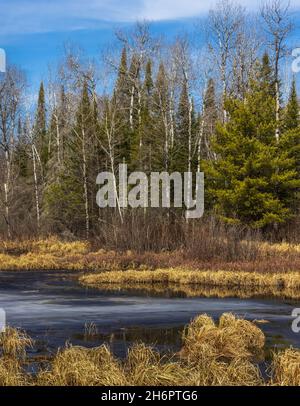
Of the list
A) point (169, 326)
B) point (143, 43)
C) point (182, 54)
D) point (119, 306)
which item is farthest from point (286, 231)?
point (143, 43)

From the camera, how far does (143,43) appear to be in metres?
43.6

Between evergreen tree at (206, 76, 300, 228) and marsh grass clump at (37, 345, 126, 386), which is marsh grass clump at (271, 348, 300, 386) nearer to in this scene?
marsh grass clump at (37, 345, 126, 386)

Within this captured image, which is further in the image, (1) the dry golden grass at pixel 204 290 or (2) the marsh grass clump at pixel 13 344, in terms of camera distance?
(1) the dry golden grass at pixel 204 290

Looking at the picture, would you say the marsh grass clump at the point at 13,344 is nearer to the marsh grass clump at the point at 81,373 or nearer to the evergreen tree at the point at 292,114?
the marsh grass clump at the point at 81,373

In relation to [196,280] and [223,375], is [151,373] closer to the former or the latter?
[223,375]

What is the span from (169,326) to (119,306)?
3105 millimetres

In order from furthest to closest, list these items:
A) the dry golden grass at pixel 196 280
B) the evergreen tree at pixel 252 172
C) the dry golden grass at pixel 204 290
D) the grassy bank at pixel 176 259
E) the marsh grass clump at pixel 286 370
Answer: the evergreen tree at pixel 252 172 < the grassy bank at pixel 176 259 < the dry golden grass at pixel 196 280 < the dry golden grass at pixel 204 290 < the marsh grass clump at pixel 286 370

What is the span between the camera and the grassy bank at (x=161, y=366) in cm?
812

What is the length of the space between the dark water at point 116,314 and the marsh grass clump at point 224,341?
38 centimetres

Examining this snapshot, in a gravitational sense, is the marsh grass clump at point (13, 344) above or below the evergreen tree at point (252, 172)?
below

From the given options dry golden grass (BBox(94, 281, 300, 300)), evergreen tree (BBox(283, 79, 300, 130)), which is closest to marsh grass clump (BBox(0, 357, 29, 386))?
dry golden grass (BBox(94, 281, 300, 300))

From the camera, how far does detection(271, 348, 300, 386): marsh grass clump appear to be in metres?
8.35

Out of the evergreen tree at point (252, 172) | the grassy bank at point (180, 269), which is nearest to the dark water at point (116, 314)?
the grassy bank at point (180, 269)
